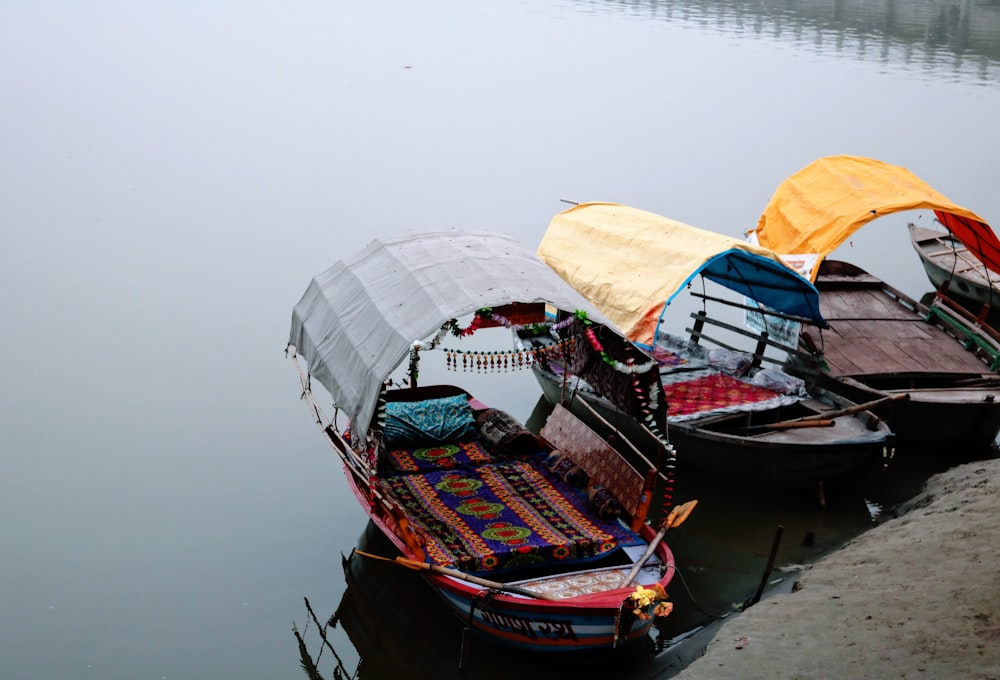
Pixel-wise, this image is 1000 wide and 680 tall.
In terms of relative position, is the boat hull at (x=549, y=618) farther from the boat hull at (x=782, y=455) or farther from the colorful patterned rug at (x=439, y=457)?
the boat hull at (x=782, y=455)

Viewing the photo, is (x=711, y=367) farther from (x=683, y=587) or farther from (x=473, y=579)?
(x=473, y=579)

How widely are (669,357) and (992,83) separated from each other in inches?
910

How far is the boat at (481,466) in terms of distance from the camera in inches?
286

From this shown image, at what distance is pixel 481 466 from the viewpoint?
9.34m

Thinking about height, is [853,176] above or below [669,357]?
above

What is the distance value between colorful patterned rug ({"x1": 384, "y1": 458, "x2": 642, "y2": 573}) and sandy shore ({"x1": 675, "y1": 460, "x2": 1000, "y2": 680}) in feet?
4.04

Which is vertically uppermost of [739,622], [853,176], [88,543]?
[853,176]

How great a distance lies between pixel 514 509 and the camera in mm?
8477

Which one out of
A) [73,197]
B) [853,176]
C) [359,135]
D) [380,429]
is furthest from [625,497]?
[359,135]

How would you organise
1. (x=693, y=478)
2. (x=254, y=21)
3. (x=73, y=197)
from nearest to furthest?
1. (x=693, y=478)
2. (x=73, y=197)
3. (x=254, y=21)

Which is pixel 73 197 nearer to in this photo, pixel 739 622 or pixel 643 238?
pixel 643 238

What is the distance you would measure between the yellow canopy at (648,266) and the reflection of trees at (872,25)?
2343cm

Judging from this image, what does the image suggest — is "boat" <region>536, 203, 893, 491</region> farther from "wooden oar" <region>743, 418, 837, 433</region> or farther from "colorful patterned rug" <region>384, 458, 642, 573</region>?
"colorful patterned rug" <region>384, 458, 642, 573</region>

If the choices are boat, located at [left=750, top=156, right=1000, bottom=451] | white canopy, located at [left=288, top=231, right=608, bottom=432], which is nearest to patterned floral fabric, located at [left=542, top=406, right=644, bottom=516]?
white canopy, located at [left=288, top=231, right=608, bottom=432]
